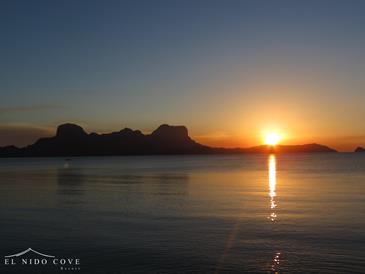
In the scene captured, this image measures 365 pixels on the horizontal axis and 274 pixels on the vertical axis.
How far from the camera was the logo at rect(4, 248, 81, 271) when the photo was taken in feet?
68.4

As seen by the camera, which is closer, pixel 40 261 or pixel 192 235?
pixel 40 261

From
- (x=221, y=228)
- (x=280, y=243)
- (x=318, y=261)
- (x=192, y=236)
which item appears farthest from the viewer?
(x=221, y=228)

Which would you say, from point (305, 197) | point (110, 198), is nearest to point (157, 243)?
point (110, 198)

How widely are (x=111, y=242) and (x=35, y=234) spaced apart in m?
5.77

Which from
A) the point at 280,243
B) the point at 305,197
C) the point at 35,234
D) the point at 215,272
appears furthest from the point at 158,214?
the point at 305,197

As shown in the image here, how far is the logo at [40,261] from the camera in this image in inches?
821

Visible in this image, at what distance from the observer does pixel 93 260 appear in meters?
21.8

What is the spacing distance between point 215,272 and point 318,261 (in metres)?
5.23

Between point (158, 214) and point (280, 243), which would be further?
point (158, 214)

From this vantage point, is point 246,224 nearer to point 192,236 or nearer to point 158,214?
point 192,236

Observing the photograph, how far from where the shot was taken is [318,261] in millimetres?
21047

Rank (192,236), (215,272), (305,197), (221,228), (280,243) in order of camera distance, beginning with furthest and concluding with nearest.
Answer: (305,197)
(221,228)
(192,236)
(280,243)
(215,272)

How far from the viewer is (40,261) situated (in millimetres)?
21766

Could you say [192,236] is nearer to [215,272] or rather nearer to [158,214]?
[215,272]
